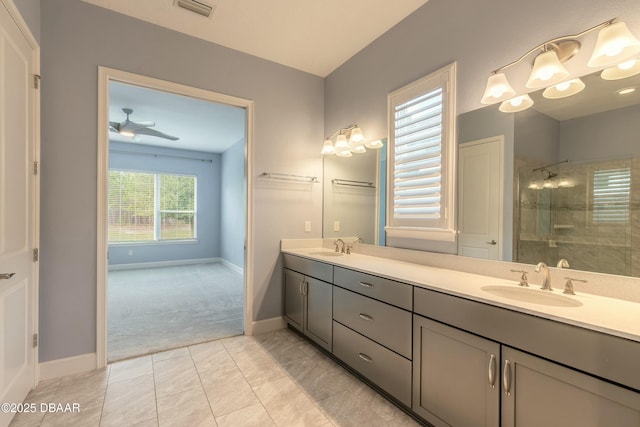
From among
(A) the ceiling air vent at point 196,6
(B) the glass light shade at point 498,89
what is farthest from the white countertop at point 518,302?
(A) the ceiling air vent at point 196,6

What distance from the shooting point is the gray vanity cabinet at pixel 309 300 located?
96.0 inches

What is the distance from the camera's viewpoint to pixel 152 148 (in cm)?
657

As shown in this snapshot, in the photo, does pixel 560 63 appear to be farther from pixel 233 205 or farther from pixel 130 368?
pixel 233 205

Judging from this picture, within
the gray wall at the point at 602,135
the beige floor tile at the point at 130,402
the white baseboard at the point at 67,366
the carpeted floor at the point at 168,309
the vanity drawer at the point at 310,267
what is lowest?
the carpeted floor at the point at 168,309

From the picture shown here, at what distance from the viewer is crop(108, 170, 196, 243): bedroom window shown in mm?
6316

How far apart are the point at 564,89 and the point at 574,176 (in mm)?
474

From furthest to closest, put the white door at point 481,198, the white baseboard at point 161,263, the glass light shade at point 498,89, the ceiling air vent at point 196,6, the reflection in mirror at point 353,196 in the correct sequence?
the white baseboard at point 161,263 → the reflection in mirror at point 353,196 → the ceiling air vent at point 196,6 → the white door at point 481,198 → the glass light shade at point 498,89

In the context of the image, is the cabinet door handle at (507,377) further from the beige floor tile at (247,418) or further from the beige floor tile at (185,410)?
the beige floor tile at (185,410)

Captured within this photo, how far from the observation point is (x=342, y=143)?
301 centimetres

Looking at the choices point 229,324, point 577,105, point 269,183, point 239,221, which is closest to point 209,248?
point 239,221

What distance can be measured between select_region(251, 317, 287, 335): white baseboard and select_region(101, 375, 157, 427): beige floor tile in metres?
1.02

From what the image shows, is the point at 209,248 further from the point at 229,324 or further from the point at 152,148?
the point at 229,324

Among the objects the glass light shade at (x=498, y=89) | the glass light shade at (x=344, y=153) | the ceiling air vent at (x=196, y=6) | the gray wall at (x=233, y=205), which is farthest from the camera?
the gray wall at (x=233, y=205)

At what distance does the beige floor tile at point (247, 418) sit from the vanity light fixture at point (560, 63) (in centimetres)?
232
